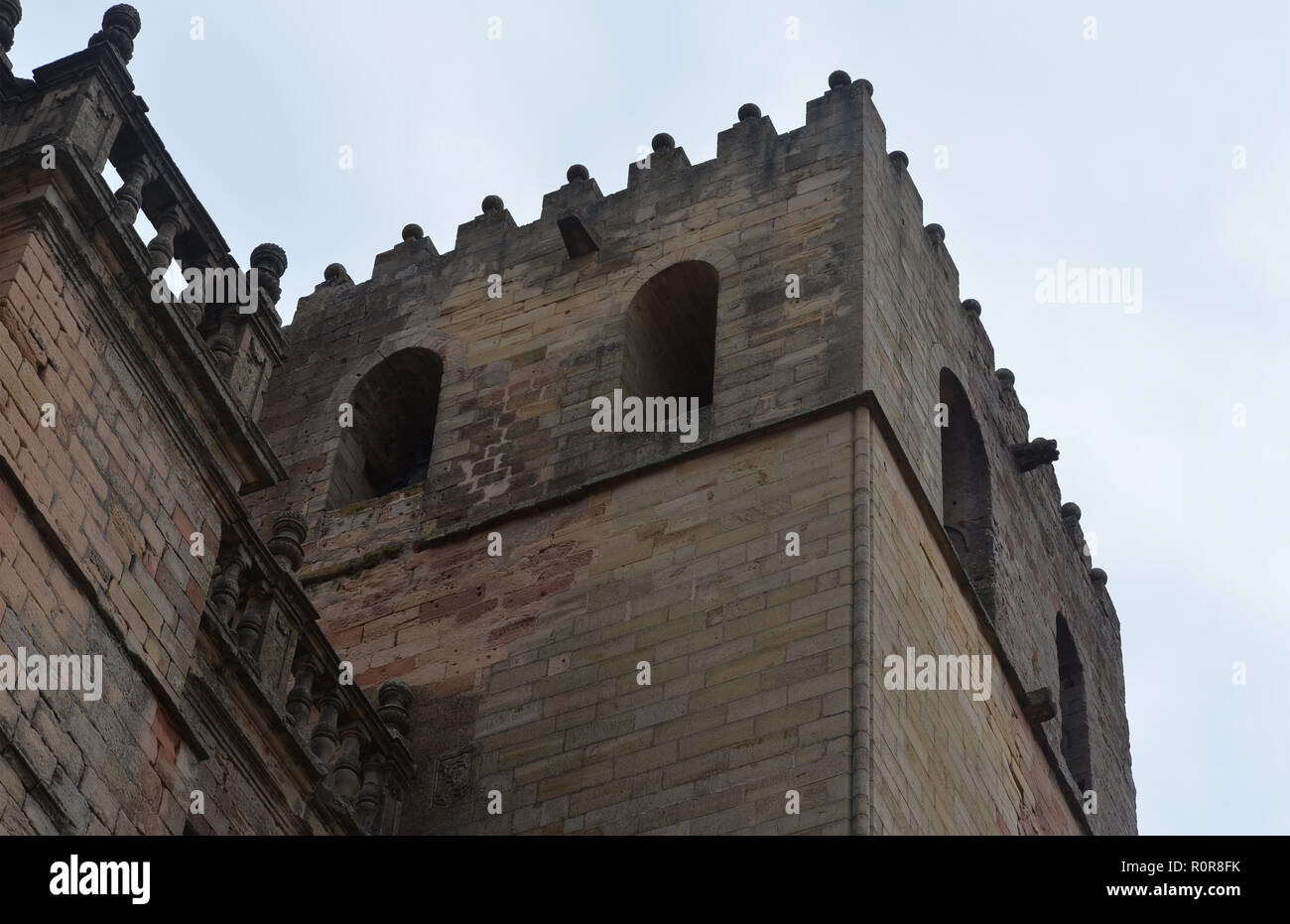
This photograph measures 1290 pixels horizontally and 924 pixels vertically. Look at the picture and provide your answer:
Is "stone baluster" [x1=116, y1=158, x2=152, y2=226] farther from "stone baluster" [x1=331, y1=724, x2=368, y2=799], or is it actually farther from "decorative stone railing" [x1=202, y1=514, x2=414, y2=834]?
"stone baluster" [x1=331, y1=724, x2=368, y2=799]

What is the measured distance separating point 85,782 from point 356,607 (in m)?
7.03

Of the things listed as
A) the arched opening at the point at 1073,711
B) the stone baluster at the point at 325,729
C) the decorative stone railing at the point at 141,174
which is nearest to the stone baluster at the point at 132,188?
the decorative stone railing at the point at 141,174

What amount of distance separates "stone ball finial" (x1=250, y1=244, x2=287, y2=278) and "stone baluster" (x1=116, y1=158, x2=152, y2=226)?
115 cm

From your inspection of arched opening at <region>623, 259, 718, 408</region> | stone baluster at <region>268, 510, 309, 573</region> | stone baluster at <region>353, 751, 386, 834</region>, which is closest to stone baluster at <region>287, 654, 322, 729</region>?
stone baluster at <region>268, 510, 309, 573</region>

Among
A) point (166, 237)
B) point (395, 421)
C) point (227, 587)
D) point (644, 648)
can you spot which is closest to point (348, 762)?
point (644, 648)

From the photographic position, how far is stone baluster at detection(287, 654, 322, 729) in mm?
13289

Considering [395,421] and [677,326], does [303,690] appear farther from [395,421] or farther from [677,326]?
[395,421]

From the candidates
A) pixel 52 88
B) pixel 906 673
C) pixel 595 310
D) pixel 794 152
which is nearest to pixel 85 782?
pixel 52 88

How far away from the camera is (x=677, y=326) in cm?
1916

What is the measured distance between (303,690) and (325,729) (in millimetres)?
428

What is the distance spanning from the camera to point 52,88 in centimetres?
1193

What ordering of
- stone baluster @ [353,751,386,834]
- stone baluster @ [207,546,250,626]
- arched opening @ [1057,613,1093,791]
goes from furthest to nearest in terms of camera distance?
arched opening @ [1057,613,1093,791] < stone baluster @ [353,751,386,834] < stone baluster @ [207,546,250,626]
